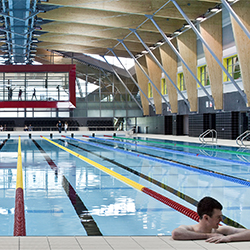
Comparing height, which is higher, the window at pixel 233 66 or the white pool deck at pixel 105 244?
the window at pixel 233 66

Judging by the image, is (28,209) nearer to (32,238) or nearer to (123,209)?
(123,209)

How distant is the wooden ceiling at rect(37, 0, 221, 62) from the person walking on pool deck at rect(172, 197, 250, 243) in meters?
16.7

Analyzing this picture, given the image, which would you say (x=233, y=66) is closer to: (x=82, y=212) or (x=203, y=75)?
(x=203, y=75)

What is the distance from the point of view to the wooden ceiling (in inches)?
778

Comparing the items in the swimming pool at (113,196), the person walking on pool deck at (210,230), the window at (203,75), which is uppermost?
the window at (203,75)

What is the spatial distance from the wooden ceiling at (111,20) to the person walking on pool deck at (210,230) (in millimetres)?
16652

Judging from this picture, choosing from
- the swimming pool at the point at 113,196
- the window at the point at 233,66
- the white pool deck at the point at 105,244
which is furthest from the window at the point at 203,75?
the white pool deck at the point at 105,244

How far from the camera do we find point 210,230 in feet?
10.2

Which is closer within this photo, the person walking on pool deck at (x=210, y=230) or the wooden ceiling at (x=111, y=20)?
the person walking on pool deck at (x=210, y=230)

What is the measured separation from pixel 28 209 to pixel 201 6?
664 inches

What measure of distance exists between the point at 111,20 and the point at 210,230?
2101cm

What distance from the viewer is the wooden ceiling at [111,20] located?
64.8 ft

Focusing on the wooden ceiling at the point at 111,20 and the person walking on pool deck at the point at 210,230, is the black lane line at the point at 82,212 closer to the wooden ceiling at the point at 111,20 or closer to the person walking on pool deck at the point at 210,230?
the person walking on pool deck at the point at 210,230

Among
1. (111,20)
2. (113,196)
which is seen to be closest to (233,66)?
(111,20)
